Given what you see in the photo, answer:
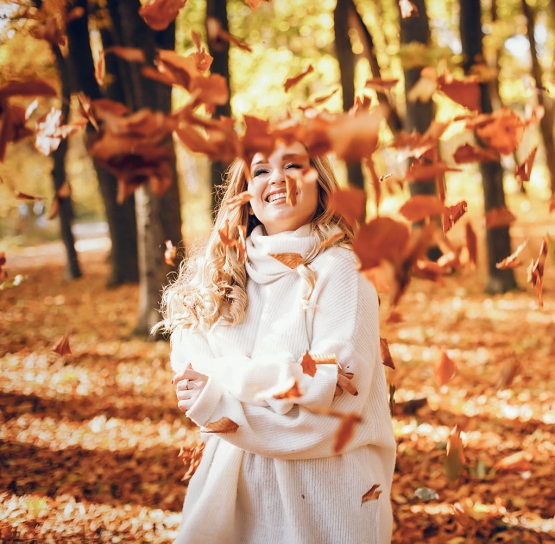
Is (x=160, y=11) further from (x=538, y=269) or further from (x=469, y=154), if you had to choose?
(x=538, y=269)

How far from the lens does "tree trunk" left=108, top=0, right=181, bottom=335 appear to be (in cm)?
582

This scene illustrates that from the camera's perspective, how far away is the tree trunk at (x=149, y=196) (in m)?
5.82

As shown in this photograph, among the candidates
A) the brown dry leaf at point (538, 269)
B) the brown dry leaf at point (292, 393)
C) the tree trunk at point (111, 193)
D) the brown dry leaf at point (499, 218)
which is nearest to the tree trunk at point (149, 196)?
the tree trunk at point (111, 193)

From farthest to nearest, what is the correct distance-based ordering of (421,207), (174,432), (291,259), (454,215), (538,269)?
(174,432), (291,259), (538,269), (454,215), (421,207)

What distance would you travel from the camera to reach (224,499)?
1.95 metres

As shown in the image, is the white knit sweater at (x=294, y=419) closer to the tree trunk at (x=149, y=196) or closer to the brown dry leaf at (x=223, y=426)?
the brown dry leaf at (x=223, y=426)

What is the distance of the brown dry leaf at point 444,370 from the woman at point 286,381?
23 cm

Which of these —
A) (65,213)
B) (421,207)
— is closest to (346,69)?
(65,213)

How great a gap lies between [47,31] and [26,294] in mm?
10178

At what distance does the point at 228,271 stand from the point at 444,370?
0.91 meters

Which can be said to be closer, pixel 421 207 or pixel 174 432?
pixel 421 207

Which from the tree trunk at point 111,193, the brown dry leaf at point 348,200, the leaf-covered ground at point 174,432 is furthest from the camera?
the tree trunk at point 111,193

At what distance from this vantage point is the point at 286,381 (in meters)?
1.75

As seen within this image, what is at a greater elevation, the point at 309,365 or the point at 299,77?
the point at 299,77
